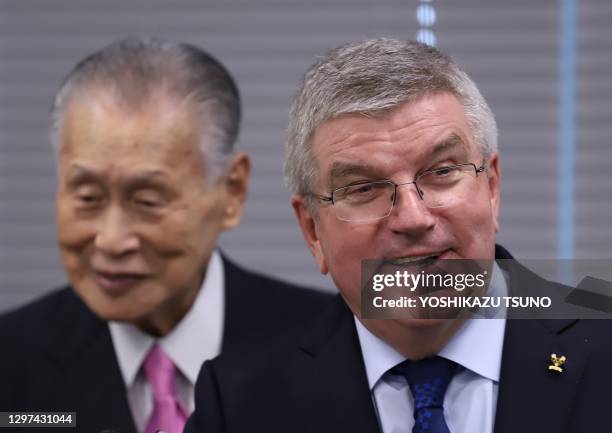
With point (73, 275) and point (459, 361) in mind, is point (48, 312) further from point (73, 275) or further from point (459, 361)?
point (459, 361)

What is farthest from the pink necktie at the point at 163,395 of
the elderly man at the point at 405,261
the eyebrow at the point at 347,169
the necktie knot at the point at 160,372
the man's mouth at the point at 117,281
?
the eyebrow at the point at 347,169

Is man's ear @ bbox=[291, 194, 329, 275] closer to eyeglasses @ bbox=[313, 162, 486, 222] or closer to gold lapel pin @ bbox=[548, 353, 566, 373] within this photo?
eyeglasses @ bbox=[313, 162, 486, 222]

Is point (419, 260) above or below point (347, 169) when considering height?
below

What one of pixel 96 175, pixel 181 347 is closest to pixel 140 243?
pixel 96 175

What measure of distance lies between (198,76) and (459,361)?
1.09 metres

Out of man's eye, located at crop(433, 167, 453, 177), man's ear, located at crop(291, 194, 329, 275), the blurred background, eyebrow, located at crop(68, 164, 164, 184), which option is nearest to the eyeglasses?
man's eye, located at crop(433, 167, 453, 177)

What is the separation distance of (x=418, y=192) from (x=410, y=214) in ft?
0.17

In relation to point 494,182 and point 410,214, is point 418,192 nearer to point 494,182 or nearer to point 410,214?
point 410,214

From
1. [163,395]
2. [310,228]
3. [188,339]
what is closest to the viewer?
[310,228]

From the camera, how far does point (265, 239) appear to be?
334 centimetres

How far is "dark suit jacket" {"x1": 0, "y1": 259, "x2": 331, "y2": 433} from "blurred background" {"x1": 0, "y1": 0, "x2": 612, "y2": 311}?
0.67 m

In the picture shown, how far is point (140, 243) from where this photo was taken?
229 centimetres

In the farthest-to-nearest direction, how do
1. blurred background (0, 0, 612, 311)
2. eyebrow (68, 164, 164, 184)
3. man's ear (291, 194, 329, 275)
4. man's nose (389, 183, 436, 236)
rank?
blurred background (0, 0, 612, 311), eyebrow (68, 164, 164, 184), man's ear (291, 194, 329, 275), man's nose (389, 183, 436, 236)

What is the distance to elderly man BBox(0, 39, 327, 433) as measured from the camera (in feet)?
7.43
